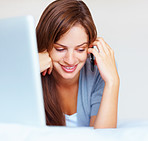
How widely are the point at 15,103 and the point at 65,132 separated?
143mm

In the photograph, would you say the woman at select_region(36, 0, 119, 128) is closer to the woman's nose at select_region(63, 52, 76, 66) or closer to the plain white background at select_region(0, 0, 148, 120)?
the woman's nose at select_region(63, 52, 76, 66)

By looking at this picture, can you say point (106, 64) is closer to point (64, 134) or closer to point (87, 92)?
point (87, 92)

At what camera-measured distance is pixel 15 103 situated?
2.24 feet

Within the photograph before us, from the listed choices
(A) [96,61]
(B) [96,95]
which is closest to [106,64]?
(A) [96,61]

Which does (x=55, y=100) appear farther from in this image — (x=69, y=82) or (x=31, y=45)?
(x=31, y=45)

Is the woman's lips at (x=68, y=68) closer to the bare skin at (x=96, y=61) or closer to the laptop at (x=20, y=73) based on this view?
the bare skin at (x=96, y=61)

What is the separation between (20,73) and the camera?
2.14ft

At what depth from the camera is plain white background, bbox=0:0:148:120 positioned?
82.9 inches

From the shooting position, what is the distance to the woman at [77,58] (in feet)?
3.58

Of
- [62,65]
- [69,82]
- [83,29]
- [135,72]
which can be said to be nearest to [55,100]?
[69,82]

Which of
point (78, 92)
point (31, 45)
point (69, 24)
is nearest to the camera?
point (31, 45)

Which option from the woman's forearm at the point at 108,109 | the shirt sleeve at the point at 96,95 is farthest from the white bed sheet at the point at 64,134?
the shirt sleeve at the point at 96,95

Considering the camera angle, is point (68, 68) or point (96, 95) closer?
point (68, 68)

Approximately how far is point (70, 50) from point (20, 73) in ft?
1.62
